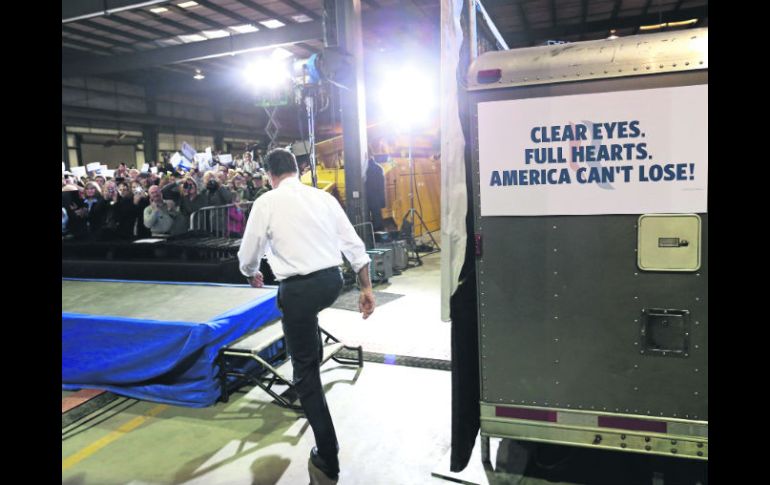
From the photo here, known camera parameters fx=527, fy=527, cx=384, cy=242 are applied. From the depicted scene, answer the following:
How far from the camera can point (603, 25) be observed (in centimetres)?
1625

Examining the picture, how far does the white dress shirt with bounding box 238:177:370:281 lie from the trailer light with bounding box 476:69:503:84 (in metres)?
1.43

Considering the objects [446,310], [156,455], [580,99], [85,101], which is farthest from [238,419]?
[85,101]

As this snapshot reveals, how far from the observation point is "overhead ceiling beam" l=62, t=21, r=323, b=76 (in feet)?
48.7

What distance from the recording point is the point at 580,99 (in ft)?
8.75

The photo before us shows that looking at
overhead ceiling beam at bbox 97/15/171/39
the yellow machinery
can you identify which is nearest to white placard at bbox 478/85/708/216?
the yellow machinery

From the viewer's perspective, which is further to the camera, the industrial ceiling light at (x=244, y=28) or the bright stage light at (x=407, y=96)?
the industrial ceiling light at (x=244, y=28)

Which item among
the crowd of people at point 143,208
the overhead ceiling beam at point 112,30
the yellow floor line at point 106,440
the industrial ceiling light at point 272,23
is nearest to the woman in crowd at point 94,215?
the crowd of people at point 143,208

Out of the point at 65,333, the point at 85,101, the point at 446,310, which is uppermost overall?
the point at 85,101

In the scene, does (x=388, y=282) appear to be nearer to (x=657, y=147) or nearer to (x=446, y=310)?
(x=446, y=310)

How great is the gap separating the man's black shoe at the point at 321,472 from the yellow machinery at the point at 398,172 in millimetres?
9252

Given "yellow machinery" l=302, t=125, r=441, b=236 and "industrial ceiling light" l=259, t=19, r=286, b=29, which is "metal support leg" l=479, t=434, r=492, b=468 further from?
"industrial ceiling light" l=259, t=19, r=286, b=29

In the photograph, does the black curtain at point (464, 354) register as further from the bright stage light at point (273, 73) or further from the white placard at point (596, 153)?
the bright stage light at point (273, 73)

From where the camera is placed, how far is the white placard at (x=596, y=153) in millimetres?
2553

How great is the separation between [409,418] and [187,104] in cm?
2906
